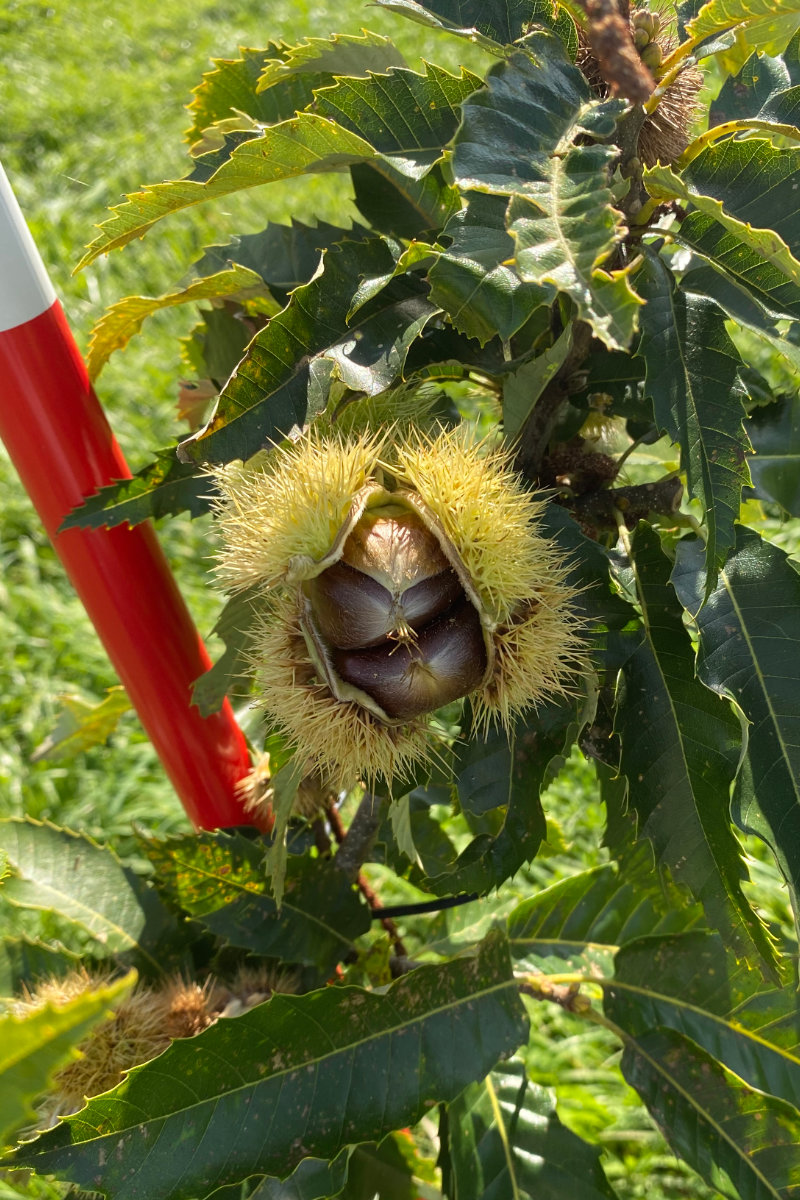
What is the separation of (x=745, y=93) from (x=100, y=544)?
0.59 m

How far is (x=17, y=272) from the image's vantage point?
71cm

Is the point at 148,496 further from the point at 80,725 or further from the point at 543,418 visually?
the point at 80,725

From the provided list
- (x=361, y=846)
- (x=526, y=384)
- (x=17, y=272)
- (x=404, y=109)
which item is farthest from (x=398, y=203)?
(x=361, y=846)

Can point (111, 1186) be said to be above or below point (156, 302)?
below

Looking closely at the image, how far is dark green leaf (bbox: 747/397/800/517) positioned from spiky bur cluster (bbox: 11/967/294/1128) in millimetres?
601

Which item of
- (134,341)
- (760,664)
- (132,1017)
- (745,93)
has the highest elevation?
(134,341)

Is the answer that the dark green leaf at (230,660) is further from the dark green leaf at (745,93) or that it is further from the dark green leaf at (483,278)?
the dark green leaf at (745,93)

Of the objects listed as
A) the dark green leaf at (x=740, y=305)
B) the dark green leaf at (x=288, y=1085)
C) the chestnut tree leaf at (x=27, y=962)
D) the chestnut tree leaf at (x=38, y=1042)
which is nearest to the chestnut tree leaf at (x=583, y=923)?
the dark green leaf at (x=288, y=1085)

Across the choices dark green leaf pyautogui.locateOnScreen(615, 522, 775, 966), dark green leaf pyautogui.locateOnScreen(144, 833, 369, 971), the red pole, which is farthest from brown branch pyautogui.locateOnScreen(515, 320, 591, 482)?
dark green leaf pyautogui.locateOnScreen(144, 833, 369, 971)

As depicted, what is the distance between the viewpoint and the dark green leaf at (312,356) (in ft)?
1.90

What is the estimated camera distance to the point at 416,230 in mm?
695

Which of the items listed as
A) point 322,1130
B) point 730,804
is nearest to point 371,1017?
point 322,1130

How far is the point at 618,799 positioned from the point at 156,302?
0.51m

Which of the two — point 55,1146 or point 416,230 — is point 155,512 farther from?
point 55,1146
